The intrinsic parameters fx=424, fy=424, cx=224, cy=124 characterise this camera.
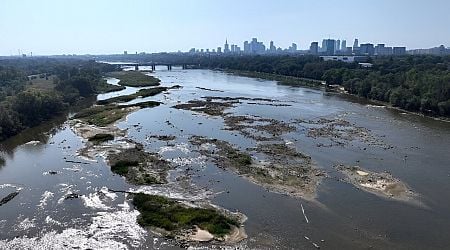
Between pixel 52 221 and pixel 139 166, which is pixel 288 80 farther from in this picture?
pixel 52 221

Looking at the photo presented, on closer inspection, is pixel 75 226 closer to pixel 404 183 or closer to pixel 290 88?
pixel 404 183

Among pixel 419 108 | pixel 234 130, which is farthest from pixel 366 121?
pixel 234 130

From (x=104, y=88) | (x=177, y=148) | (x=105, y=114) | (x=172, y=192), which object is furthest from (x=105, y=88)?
(x=172, y=192)

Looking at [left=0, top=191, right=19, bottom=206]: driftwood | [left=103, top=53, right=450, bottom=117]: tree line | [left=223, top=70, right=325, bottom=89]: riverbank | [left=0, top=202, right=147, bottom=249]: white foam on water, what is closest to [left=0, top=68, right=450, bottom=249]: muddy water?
[left=0, top=202, right=147, bottom=249]: white foam on water

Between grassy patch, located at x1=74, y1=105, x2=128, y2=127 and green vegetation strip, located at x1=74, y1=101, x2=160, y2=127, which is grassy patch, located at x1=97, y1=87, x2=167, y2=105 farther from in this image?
grassy patch, located at x1=74, y1=105, x2=128, y2=127

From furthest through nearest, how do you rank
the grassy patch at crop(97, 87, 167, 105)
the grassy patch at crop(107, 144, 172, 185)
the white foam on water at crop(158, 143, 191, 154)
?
the grassy patch at crop(97, 87, 167, 105), the white foam on water at crop(158, 143, 191, 154), the grassy patch at crop(107, 144, 172, 185)
